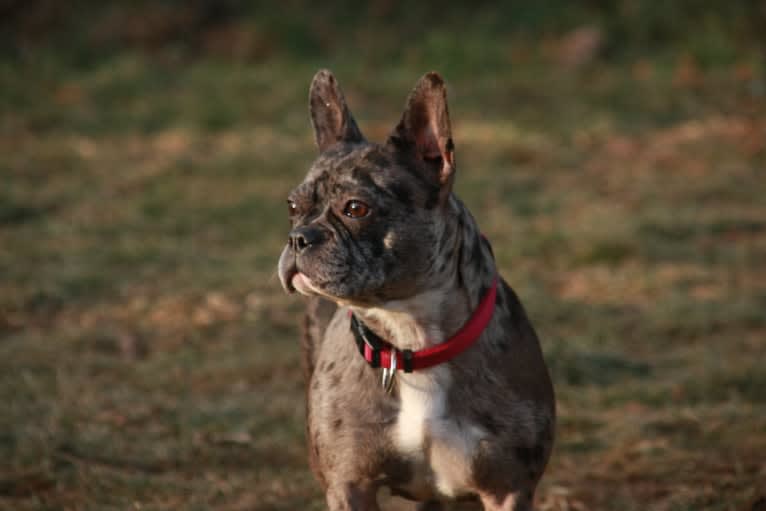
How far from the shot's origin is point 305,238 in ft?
10.7

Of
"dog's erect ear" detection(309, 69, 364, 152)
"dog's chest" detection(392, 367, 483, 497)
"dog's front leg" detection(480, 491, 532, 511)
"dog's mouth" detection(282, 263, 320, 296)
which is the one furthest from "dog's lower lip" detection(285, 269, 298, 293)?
"dog's front leg" detection(480, 491, 532, 511)

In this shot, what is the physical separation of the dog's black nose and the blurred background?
1453 millimetres

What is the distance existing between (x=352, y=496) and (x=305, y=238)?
2.43 ft

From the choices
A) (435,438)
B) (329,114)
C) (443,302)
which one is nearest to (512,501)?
(435,438)

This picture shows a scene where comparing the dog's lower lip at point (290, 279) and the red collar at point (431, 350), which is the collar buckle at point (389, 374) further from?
the dog's lower lip at point (290, 279)

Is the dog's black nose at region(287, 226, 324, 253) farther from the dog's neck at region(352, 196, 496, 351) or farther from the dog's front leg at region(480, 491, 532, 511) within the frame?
the dog's front leg at region(480, 491, 532, 511)

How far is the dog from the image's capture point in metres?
3.33

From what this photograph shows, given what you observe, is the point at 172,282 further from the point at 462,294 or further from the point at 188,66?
the point at 188,66

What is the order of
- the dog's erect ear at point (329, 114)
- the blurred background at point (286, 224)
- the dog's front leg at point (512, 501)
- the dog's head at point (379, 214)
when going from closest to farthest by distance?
the dog's head at point (379, 214), the dog's front leg at point (512, 501), the dog's erect ear at point (329, 114), the blurred background at point (286, 224)

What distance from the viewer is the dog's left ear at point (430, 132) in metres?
3.40

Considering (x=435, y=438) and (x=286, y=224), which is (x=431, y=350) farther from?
(x=286, y=224)

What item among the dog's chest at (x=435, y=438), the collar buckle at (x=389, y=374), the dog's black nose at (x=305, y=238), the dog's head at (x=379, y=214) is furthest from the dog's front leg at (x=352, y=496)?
the dog's black nose at (x=305, y=238)

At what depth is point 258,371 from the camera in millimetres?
6117

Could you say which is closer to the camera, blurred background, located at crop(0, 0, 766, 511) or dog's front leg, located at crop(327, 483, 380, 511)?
dog's front leg, located at crop(327, 483, 380, 511)
